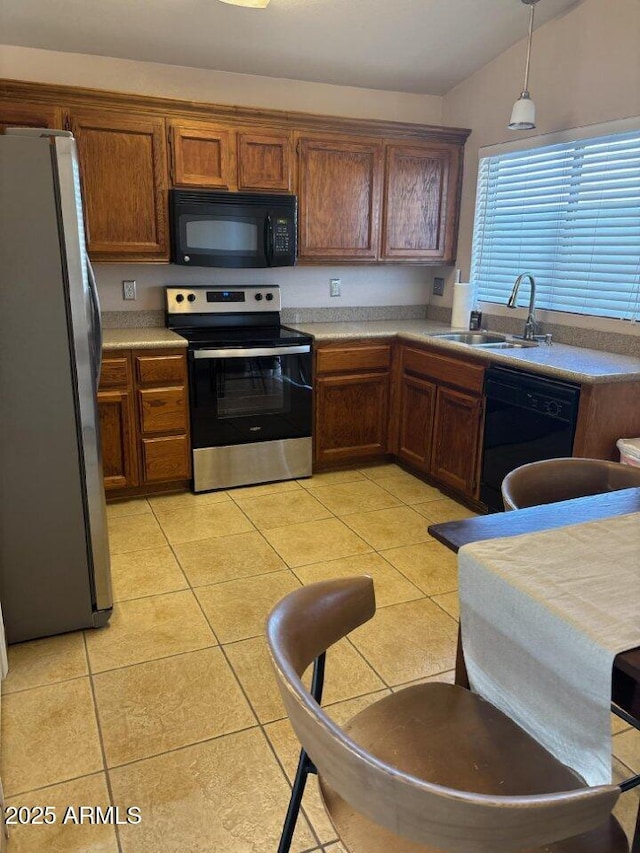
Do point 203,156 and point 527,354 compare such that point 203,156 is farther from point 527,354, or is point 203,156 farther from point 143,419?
point 527,354

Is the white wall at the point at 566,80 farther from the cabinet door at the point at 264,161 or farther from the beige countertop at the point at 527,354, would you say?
the cabinet door at the point at 264,161

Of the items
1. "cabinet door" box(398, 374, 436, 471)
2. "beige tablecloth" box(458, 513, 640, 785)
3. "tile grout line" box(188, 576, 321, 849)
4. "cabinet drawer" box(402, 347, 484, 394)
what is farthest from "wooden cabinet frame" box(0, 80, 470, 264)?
"beige tablecloth" box(458, 513, 640, 785)

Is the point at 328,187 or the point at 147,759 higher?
the point at 328,187

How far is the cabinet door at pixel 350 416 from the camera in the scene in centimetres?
396

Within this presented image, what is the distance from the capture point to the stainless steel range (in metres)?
3.59

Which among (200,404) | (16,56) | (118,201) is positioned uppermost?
(16,56)

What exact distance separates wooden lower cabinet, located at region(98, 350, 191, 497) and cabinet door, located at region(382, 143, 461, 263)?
5.47 ft

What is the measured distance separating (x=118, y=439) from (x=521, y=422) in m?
2.08

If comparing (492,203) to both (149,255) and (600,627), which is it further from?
(600,627)

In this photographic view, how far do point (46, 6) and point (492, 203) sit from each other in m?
2.66

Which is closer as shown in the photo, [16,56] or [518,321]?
[16,56]

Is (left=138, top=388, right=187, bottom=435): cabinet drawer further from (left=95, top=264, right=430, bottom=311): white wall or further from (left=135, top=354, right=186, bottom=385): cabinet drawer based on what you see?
(left=95, top=264, right=430, bottom=311): white wall

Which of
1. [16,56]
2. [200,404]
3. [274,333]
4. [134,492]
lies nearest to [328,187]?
[274,333]

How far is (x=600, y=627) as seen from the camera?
1.02m
